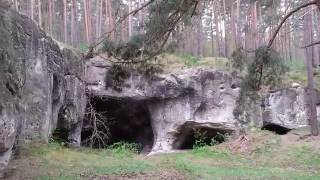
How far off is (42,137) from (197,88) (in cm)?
905

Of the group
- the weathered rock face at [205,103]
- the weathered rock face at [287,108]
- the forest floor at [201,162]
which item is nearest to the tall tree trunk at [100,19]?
the weathered rock face at [205,103]

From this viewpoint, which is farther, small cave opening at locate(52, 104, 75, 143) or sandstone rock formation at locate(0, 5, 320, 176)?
small cave opening at locate(52, 104, 75, 143)

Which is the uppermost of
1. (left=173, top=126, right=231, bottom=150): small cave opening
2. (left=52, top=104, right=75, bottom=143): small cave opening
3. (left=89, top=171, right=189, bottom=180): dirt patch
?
(left=52, top=104, right=75, bottom=143): small cave opening

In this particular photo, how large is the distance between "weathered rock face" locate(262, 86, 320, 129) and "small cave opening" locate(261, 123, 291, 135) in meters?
0.22

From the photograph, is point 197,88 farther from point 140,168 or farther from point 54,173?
point 54,173

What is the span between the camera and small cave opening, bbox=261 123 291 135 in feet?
74.8

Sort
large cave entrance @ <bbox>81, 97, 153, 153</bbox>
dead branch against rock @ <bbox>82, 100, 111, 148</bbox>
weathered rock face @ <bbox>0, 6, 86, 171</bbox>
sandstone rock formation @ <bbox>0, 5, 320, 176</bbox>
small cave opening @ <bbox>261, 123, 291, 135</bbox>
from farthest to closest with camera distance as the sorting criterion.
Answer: large cave entrance @ <bbox>81, 97, 153, 153</bbox>
small cave opening @ <bbox>261, 123, 291, 135</bbox>
sandstone rock formation @ <bbox>0, 5, 320, 176</bbox>
dead branch against rock @ <bbox>82, 100, 111, 148</bbox>
weathered rock face @ <bbox>0, 6, 86, 171</bbox>

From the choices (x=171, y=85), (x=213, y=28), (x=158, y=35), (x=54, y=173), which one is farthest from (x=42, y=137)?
(x=213, y=28)

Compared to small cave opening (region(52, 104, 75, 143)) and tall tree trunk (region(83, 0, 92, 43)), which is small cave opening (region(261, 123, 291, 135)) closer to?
small cave opening (region(52, 104, 75, 143))

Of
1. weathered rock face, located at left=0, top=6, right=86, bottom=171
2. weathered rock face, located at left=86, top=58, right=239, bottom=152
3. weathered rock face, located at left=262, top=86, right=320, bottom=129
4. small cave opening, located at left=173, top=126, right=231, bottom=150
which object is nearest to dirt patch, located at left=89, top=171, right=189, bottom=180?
weathered rock face, located at left=0, top=6, right=86, bottom=171

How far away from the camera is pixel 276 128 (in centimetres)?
2316

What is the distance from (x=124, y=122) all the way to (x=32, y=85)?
11254mm

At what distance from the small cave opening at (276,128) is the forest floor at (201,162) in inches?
55.5

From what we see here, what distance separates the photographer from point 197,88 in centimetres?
2230
